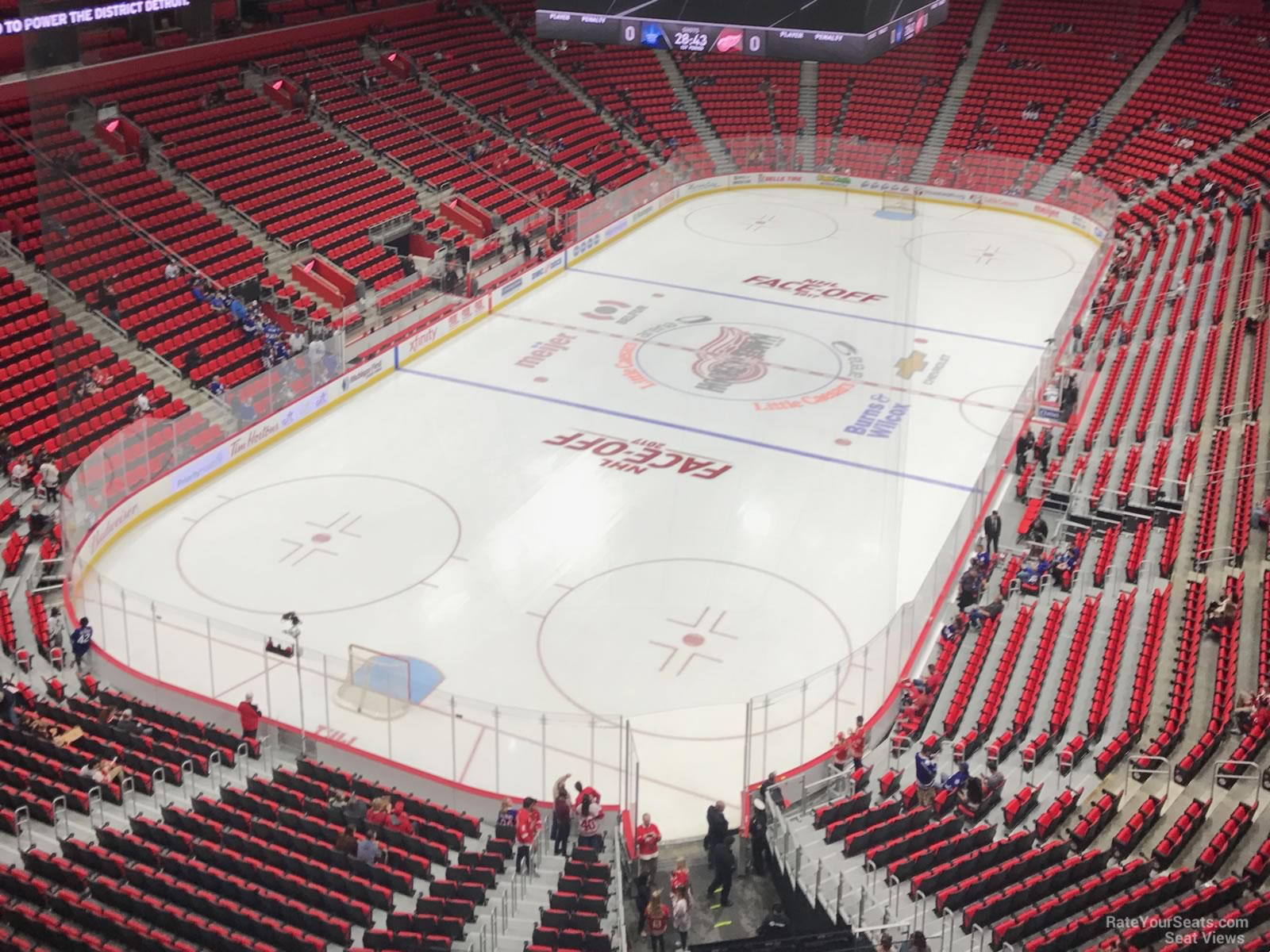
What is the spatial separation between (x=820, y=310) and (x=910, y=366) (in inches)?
159

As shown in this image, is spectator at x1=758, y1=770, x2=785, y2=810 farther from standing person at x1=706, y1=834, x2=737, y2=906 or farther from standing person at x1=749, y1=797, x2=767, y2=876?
standing person at x1=706, y1=834, x2=737, y2=906

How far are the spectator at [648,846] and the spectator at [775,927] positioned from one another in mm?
1105

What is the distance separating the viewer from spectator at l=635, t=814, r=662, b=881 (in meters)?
12.1

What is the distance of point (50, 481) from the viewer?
19.2m

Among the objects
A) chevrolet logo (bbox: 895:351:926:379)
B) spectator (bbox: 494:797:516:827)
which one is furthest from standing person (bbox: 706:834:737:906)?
chevrolet logo (bbox: 895:351:926:379)

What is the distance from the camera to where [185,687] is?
15367 mm

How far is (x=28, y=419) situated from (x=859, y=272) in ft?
64.2

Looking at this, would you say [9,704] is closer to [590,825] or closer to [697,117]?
[590,825]

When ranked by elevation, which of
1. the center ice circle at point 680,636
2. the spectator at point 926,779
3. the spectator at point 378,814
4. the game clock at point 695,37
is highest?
the game clock at point 695,37

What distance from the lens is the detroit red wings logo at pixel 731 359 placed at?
1029 inches

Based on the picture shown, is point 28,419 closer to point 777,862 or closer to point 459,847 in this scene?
point 459,847

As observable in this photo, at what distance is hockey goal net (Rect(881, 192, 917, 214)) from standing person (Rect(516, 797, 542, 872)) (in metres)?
27.7

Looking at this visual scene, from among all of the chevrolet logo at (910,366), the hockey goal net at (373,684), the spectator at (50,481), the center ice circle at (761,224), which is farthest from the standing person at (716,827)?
the center ice circle at (761,224)

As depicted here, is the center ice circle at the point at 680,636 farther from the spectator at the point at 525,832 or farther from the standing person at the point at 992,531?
the spectator at the point at 525,832
